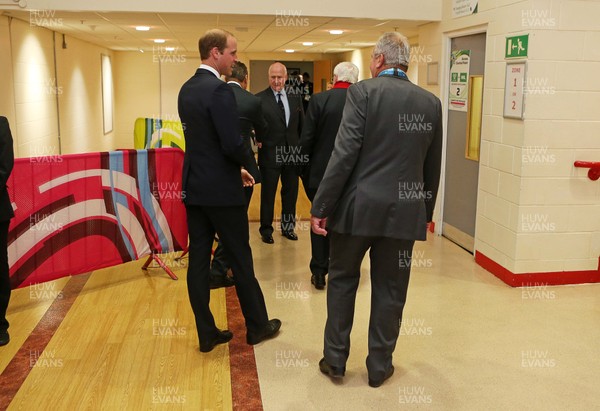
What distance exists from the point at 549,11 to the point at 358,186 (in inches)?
94.2

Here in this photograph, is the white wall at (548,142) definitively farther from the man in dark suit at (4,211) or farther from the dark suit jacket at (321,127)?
the man in dark suit at (4,211)

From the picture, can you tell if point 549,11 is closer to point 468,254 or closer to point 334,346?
point 468,254

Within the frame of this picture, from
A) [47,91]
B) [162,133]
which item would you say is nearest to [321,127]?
[162,133]

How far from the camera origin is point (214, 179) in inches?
124

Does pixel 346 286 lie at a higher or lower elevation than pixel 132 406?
higher

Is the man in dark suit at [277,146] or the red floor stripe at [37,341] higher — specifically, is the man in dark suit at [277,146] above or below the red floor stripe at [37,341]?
above

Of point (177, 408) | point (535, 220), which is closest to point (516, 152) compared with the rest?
point (535, 220)

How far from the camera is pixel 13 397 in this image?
9.41 feet

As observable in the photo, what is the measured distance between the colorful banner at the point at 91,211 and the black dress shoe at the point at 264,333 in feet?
3.27

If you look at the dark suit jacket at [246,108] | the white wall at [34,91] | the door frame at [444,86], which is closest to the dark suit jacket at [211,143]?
the dark suit jacket at [246,108]

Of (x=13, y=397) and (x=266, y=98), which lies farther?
(x=266, y=98)

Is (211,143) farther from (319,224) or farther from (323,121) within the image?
(323,121)

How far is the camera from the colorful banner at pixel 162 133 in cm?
628

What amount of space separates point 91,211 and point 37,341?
1095 mm
